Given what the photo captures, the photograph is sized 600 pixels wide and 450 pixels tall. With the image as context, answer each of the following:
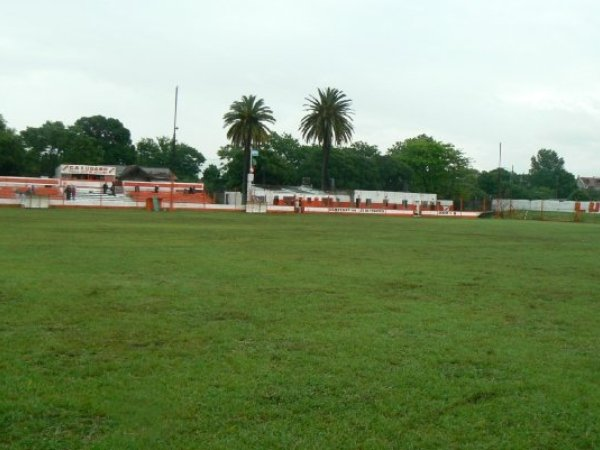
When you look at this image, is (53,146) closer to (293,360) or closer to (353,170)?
(353,170)

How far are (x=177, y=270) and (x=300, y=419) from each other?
357 inches

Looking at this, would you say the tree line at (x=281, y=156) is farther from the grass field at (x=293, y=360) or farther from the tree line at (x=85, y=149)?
the grass field at (x=293, y=360)

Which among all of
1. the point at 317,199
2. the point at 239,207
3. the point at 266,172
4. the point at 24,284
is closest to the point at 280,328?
the point at 24,284

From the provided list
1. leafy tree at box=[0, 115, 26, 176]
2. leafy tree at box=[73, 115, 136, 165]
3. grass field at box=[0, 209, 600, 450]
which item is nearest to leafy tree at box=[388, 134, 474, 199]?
leafy tree at box=[73, 115, 136, 165]

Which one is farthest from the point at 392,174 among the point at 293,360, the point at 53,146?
the point at 293,360

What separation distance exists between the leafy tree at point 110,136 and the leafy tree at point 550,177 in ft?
249

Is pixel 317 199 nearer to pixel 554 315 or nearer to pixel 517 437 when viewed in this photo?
pixel 554 315

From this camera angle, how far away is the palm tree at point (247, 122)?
7794 cm

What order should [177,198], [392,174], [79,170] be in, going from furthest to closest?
[392,174] < [79,170] < [177,198]

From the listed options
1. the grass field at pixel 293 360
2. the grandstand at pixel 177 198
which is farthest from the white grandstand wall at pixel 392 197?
the grass field at pixel 293 360

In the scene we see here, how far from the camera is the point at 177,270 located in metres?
13.7

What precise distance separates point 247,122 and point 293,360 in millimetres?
72985

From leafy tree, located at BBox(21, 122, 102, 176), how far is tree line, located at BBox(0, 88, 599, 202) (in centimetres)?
15

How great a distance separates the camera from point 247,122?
7812cm
